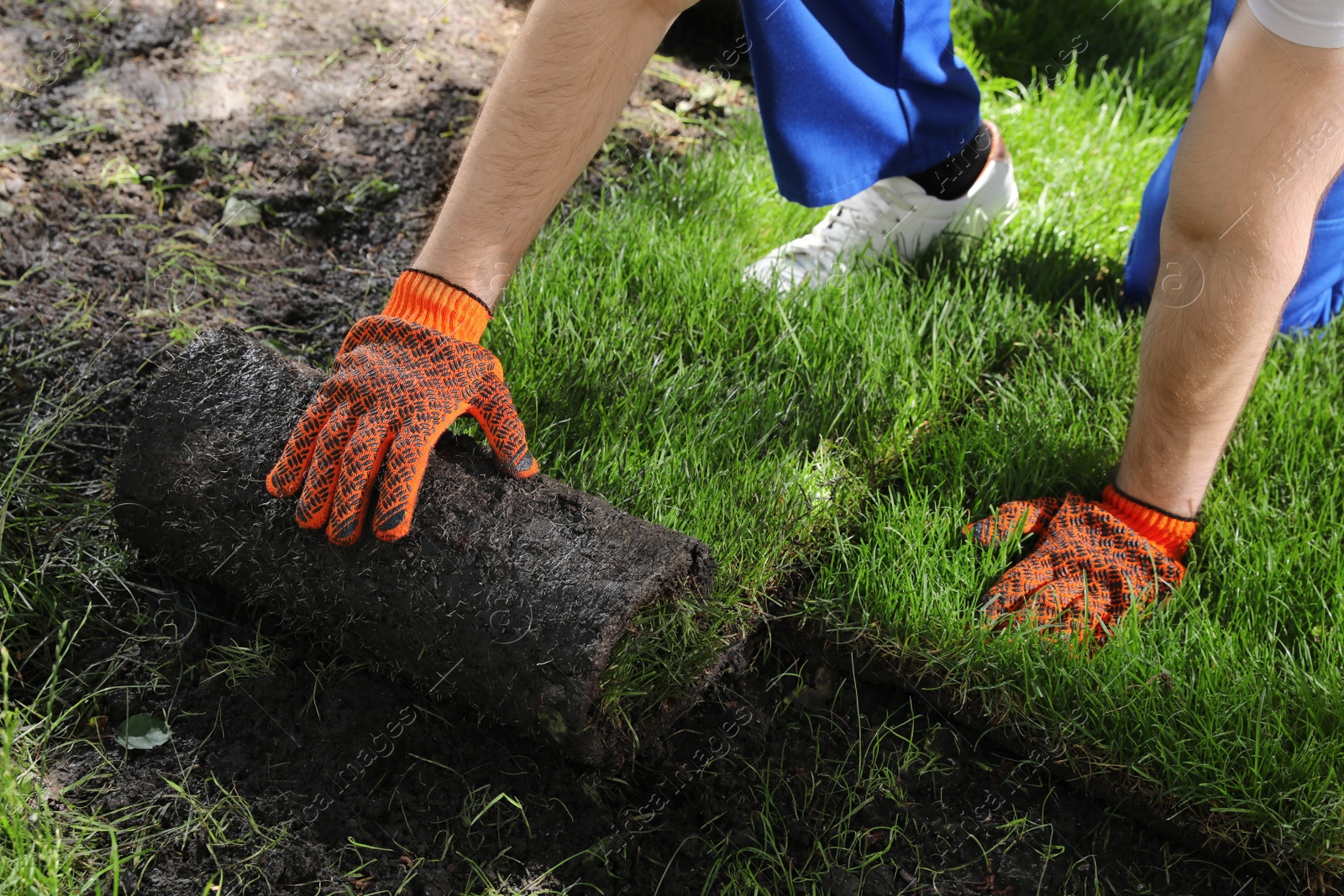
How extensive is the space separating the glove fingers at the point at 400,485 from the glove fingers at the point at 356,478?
2 cm

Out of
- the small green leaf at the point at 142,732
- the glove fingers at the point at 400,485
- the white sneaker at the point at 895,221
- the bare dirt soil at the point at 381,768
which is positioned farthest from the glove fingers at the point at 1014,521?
the small green leaf at the point at 142,732

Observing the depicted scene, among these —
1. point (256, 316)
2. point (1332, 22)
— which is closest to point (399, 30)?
point (256, 316)

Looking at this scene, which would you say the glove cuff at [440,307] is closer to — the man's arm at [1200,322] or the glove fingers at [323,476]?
the glove fingers at [323,476]

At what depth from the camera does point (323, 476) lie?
5.38 feet

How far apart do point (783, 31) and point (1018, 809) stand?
2002mm

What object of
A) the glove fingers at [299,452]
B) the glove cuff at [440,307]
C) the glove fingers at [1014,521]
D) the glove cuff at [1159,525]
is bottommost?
the glove fingers at [1014,521]

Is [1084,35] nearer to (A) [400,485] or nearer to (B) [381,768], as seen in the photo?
(A) [400,485]

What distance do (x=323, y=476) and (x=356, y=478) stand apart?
0.08 metres

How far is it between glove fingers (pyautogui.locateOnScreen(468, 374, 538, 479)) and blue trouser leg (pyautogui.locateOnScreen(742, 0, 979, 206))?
4.29 ft

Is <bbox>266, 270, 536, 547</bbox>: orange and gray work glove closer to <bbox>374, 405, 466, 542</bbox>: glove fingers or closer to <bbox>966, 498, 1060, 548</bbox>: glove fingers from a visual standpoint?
<bbox>374, 405, 466, 542</bbox>: glove fingers

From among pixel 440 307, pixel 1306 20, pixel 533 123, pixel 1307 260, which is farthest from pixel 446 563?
pixel 1307 260

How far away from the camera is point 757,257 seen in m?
3.02

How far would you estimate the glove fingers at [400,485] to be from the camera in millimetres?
1608

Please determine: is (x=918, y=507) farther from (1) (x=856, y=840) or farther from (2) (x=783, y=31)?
(2) (x=783, y=31)
